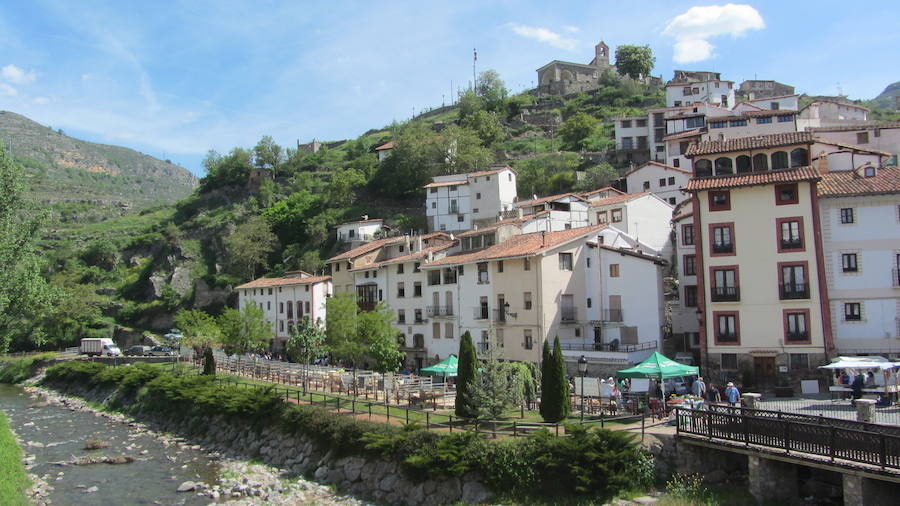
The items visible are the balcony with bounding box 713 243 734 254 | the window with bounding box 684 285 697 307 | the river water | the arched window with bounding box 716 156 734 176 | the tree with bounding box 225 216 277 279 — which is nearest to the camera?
the river water

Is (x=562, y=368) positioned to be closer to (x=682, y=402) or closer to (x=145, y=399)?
(x=682, y=402)

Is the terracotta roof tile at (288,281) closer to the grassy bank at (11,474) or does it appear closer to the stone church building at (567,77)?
the grassy bank at (11,474)

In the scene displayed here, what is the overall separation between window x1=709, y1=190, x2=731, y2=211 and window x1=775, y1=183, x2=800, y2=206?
2.39 meters

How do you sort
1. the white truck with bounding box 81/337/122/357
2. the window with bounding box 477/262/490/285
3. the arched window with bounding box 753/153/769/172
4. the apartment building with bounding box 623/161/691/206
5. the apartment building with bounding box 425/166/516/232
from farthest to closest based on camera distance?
the white truck with bounding box 81/337/122/357 → the apartment building with bounding box 425/166/516/232 → the apartment building with bounding box 623/161/691/206 → the window with bounding box 477/262/490/285 → the arched window with bounding box 753/153/769/172

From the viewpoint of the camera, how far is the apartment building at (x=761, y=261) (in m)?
34.5

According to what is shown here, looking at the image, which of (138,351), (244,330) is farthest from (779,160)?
(138,351)

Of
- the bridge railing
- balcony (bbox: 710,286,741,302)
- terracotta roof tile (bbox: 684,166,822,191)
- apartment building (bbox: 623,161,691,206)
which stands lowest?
the bridge railing

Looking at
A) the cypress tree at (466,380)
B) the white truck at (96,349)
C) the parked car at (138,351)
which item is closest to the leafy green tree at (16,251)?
the cypress tree at (466,380)

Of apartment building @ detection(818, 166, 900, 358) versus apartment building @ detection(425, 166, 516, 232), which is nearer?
apartment building @ detection(818, 166, 900, 358)

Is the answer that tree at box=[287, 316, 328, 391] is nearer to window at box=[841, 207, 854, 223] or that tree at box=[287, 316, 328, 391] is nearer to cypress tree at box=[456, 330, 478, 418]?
cypress tree at box=[456, 330, 478, 418]

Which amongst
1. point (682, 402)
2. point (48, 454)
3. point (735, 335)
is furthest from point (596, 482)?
point (48, 454)

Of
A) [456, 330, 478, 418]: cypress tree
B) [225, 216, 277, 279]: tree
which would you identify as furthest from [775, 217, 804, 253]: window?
[225, 216, 277, 279]: tree

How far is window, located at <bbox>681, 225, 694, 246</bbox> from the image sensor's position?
4594 cm

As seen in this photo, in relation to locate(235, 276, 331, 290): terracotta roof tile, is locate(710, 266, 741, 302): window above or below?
below
